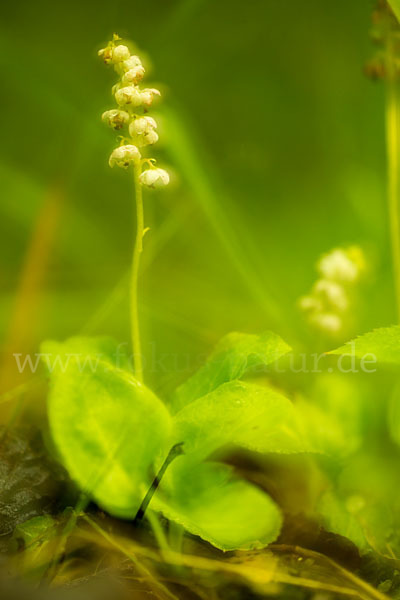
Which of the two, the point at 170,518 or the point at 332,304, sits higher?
the point at 332,304

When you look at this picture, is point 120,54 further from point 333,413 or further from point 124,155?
point 333,413

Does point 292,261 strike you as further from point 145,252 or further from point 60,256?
point 60,256

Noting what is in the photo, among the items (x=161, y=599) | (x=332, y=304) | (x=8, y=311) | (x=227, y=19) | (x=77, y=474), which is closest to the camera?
(x=161, y=599)

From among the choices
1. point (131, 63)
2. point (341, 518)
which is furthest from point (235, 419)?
point (131, 63)

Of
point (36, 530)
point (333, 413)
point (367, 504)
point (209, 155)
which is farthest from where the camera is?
point (209, 155)

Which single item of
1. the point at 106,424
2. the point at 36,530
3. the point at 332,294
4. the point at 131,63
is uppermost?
the point at 131,63

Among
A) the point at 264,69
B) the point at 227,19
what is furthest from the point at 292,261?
the point at 227,19

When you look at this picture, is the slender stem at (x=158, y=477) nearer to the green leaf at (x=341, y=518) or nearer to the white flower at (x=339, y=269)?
the green leaf at (x=341, y=518)
